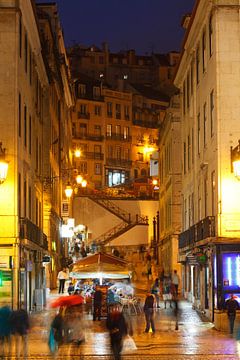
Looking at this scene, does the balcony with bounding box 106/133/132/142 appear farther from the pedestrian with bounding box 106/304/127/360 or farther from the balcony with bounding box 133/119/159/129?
the pedestrian with bounding box 106/304/127/360

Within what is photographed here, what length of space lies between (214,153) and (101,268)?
697 centimetres

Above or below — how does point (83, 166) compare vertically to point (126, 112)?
below

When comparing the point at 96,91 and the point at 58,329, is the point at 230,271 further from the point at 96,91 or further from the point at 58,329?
the point at 96,91

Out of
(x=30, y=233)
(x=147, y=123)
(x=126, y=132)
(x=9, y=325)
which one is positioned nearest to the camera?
(x=9, y=325)

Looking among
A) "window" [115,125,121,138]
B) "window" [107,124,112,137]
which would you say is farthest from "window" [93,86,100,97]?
"window" [115,125,121,138]

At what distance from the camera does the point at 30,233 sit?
3334 centimetres

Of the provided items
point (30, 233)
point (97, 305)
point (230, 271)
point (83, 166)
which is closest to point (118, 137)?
point (83, 166)

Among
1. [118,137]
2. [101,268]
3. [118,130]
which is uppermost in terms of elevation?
[118,130]

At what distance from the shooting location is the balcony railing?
2931 centimetres

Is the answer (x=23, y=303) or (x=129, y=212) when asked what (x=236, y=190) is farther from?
(x=129, y=212)

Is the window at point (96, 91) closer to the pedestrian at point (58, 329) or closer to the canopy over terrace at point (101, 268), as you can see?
the canopy over terrace at point (101, 268)

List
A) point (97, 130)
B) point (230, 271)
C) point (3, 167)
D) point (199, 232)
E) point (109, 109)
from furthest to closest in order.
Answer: point (109, 109), point (97, 130), point (199, 232), point (230, 271), point (3, 167)

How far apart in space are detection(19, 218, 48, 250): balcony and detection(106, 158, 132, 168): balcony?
6620 cm

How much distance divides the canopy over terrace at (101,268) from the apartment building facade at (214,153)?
3.27 metres
